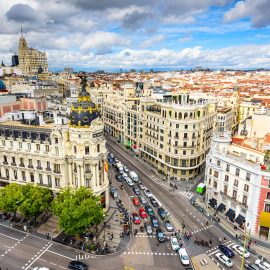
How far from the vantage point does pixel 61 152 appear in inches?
3174

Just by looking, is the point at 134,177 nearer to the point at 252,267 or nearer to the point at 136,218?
the point at 136,218

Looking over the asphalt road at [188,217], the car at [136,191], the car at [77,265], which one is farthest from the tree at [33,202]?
the asphalt road at [188,217]

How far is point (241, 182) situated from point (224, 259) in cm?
2167

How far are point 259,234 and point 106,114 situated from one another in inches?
4568

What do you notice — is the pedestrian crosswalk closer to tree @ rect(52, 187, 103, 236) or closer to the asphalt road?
the asphalt road

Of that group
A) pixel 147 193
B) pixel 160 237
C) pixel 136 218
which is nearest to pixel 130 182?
pixel 147 193

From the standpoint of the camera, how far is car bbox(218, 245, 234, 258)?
2605 inches

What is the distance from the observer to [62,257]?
65.5 meters

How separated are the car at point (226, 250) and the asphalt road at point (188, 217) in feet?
3.73

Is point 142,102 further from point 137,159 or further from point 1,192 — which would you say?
point 1,192

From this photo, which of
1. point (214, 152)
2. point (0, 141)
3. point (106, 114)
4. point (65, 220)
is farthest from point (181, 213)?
point (106, 114)

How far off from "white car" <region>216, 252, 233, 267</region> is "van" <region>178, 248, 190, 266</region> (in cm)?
770

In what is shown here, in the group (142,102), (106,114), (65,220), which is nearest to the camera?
(65,220)

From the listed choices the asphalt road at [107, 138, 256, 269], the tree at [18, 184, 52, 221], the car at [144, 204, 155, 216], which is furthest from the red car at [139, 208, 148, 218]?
the tree at [18, 184, 52, 221]
